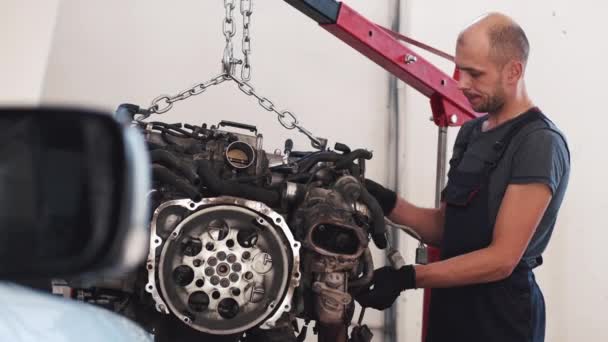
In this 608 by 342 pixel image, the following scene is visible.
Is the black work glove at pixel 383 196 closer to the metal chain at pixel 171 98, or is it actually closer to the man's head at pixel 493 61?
the man's head at pixel 493 61

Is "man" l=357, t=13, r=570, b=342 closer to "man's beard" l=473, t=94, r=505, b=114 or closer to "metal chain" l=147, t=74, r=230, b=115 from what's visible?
"man's beard" l=473, t=94, r=505, b=114

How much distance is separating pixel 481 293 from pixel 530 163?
35 centimetres

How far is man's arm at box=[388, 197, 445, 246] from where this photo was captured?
2049mm

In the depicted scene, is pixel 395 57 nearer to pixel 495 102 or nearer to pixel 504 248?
pixel 495 102

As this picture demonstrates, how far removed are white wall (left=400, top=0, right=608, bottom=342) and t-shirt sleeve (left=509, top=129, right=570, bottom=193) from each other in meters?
1.16

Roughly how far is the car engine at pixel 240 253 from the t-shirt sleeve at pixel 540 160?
1.49 ft

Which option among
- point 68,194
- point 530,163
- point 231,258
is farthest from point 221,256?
point 68,194

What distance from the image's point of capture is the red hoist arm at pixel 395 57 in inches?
75.4

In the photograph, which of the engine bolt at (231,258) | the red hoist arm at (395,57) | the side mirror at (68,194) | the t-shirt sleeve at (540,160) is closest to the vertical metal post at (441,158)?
the red hoist arm at (395,57)

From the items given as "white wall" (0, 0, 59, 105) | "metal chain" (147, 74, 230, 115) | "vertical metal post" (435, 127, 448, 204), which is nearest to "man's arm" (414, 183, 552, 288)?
"vertical metal post" (435, 127, 448, 204)

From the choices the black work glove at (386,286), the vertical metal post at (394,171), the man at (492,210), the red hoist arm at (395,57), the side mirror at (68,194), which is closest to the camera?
the side mirror at (68,194)

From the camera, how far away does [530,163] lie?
1.75 m

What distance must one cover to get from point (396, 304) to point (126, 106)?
64.4 inches

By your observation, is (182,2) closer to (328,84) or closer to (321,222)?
(328,84)
